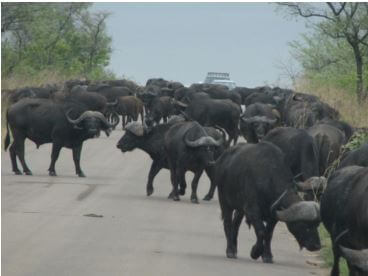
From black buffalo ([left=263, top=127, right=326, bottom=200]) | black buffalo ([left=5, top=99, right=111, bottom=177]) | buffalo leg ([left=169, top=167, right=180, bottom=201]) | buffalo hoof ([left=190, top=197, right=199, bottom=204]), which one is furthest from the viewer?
black buffalo ([left=5, top=99, right=111, bottom=177])

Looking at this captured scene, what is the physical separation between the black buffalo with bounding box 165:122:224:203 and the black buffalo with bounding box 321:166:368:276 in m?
8.67

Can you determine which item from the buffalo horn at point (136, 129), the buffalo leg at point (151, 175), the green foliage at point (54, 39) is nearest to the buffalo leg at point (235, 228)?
the buffalo leg at point (151, 175)

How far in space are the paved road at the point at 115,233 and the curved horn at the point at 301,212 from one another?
60 cm

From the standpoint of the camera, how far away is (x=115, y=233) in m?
17.0

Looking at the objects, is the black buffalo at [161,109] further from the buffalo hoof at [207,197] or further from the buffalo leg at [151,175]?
the buffalo hoof at [207,197]

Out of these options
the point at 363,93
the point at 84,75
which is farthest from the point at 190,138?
the point at 84,75

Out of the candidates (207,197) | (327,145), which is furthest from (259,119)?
(327,145)

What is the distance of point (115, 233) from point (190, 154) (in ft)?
17.4

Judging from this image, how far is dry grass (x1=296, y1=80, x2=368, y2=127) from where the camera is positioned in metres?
33.8

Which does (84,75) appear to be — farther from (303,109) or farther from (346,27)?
(303,109)

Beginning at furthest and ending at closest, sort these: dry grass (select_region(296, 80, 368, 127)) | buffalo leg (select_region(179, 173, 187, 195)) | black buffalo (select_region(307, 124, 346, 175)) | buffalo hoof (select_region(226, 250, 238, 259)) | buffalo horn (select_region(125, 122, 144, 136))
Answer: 1. dry grass (select_region(296, 80, 368, 127))
2. buffalo horn (select_region(125, 122, 144, 136))
3. buffalo leg (select_region(179, 173, 187, 195))
4. black buffalo (select_region(307, 124, 346, 175))
5. buffalo hoof (select_region(226, 250, 238, 259))

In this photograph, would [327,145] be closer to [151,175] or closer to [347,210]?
[151,175]

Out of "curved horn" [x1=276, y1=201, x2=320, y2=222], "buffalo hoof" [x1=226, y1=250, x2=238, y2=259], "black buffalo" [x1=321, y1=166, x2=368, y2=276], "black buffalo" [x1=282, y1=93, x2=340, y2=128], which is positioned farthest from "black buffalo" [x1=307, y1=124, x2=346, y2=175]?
"black buffalo" [x1=321, y1=166, x2=368, y2=276]

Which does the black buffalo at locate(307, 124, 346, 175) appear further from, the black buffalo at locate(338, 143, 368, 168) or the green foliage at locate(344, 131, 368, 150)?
the black buffalo at locate(338, 143, 368, 168)
